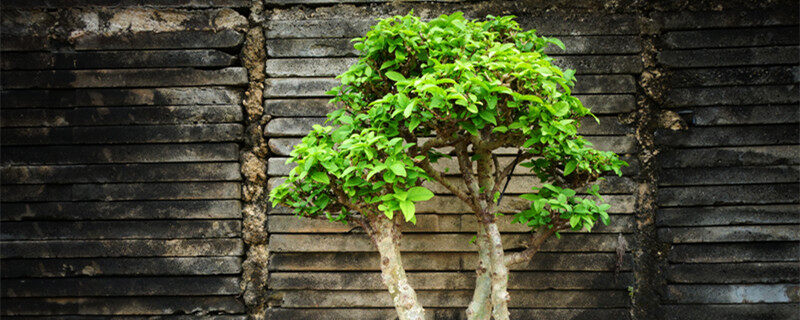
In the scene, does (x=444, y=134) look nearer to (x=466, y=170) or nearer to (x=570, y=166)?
(x=466, y=170)

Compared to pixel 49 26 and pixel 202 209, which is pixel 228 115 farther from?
pixel 49 26

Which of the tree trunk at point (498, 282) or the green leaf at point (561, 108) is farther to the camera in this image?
the tree trunk at point (498, 282)

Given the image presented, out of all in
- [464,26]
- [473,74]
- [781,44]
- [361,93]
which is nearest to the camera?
[473,74]

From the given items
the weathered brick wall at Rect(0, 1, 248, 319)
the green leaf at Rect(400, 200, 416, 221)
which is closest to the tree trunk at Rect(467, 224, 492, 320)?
the green leaf at Rect(400, 200, 416, 221)

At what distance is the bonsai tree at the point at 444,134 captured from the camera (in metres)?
1.75

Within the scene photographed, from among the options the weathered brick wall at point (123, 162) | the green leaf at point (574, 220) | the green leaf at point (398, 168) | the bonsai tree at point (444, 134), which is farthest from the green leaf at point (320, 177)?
the weathered brick wall at point (123, 162)

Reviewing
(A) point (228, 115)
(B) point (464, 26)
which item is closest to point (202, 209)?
(A) point (228, 115)

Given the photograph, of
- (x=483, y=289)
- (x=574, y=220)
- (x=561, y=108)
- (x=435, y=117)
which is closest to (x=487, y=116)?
(x=435, y=117)

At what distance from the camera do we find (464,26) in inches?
77.4

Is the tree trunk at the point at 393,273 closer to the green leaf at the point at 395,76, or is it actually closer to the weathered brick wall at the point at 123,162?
the green leaf at the point at 395,76

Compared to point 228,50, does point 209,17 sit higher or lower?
higher

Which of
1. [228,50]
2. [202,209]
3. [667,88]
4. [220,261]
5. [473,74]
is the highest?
[228,50]

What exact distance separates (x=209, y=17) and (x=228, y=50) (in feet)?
0.78

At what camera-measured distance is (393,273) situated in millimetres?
2014
